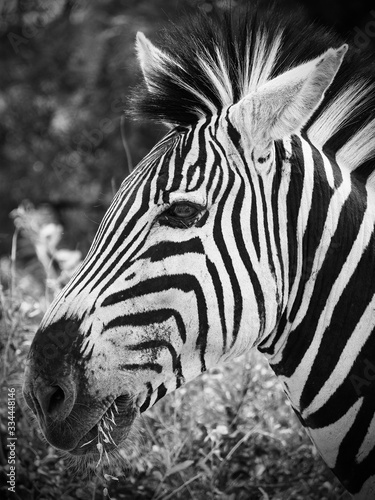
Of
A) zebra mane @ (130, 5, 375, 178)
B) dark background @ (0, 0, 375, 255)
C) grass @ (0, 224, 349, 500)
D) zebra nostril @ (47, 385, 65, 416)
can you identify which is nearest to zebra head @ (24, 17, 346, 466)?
zebra nostril @ (47, 385, 65, 416)

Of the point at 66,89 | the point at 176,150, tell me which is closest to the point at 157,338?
the point at 176,150

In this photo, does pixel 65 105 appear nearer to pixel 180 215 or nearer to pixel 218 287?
pixel 180 215

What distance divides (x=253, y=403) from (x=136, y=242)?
259 centimetres

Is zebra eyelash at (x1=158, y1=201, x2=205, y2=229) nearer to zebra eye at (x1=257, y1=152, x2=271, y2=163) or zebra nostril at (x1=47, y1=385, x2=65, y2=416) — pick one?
zebra eye at (x1=257, y1=152, x2=271, y2=163)

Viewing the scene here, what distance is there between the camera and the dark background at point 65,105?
10.7m

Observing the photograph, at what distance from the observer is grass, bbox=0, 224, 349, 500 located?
3688mm

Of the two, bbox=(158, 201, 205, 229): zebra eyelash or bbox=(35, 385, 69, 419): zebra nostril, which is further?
bbox=(158, 201, 205, 229): zebra eyelash

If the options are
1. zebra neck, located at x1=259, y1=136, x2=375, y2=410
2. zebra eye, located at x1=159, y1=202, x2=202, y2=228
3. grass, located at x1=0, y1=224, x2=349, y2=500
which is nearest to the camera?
zebra eye, located at x1=159, y1=202, x2=202, y2=228

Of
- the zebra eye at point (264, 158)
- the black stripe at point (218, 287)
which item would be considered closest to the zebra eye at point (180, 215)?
the black stripe at point (218, 287)

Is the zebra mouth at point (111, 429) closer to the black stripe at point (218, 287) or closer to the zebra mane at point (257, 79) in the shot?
the black stripe at point (218, 287)

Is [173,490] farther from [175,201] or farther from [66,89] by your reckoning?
[66,89]

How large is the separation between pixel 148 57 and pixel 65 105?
890 cm

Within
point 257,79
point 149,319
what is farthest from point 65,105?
point 149,319

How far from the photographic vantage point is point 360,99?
2779 mm
